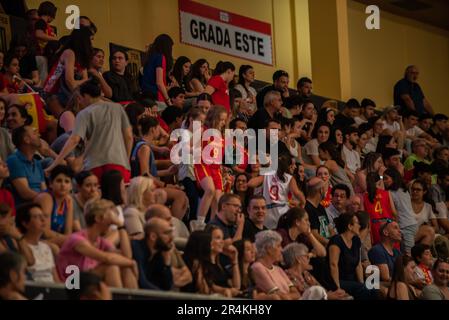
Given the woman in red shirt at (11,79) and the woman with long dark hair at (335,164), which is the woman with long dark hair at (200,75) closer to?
the woman with long dark hair at (335,164)

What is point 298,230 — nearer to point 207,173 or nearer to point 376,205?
point 207,173

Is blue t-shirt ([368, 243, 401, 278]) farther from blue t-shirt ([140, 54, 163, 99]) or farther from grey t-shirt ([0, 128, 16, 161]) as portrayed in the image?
grey t-shirt ([0, 128, 16, 161])

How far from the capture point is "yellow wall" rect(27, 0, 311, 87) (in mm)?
A: 16359

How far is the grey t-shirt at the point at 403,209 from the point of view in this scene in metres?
14.1

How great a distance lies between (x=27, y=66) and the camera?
41.7ft

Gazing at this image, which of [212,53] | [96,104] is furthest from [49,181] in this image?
[212,53]

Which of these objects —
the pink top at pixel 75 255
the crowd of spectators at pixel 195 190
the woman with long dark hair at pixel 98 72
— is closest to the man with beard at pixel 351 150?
the crowd of spectators at pixel 195 190

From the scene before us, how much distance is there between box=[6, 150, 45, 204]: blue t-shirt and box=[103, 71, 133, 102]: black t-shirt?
116 inches

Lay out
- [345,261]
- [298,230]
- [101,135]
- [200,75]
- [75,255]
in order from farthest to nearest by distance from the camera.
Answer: [200,75]
[345,261]
[298,230]
[101,135]
[75,255]

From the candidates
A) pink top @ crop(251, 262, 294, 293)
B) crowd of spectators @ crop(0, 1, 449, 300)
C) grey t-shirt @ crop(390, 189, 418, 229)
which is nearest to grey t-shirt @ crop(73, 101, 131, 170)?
crowd of spectators @ crop(0, 1, 449, 300)

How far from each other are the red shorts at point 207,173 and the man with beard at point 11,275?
11.7ft

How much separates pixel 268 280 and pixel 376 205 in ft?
12.7

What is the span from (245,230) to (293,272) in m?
0.59

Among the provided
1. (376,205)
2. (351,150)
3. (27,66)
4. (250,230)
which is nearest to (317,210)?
(376,205)
